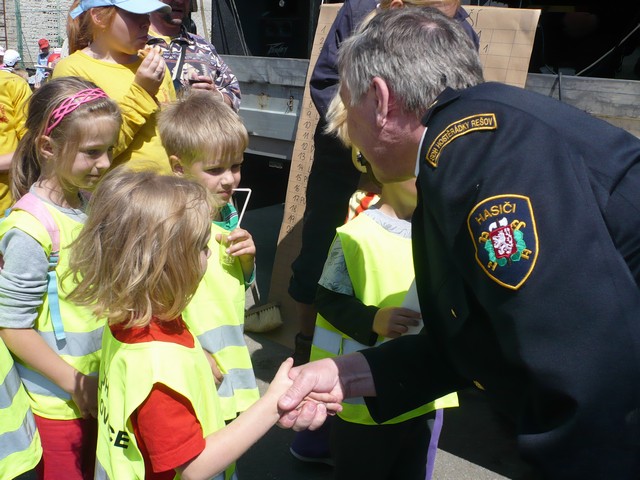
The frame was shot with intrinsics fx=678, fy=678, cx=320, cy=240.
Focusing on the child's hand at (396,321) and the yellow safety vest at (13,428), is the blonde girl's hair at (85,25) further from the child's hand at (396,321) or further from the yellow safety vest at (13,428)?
the child's hand at (396,321)

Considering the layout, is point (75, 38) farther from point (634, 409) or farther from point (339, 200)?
point (634, 409)

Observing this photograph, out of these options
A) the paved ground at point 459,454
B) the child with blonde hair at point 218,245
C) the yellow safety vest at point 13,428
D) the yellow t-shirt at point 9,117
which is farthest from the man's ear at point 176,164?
the paved ground at point 459,454

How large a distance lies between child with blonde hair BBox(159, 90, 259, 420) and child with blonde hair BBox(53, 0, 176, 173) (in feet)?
0.55

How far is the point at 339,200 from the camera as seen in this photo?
3385 mm

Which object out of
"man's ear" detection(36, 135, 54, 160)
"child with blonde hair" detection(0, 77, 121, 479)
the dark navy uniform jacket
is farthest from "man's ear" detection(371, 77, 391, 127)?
"man's ear" detection(36, 135, 54, 160)

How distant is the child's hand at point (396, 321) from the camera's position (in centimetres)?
197

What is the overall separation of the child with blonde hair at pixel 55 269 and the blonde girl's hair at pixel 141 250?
0.38 metres

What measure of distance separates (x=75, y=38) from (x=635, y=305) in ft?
8.85

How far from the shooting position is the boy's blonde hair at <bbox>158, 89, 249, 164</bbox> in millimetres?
2391

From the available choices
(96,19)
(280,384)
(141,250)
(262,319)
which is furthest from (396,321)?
(262,319)

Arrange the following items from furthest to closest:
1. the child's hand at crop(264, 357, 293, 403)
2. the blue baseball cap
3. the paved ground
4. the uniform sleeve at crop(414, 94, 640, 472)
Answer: the paved ground, the blue baseball cap, the child's hand at crop(264, 357, 293, 403), the uniform sleeve at crop(414, 94, 640, 472)

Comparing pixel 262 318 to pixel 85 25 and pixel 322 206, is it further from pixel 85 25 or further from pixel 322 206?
pixel 85 25

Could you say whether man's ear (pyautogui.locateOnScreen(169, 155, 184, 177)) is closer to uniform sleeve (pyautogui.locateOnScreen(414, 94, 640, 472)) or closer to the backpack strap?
the backpack strap

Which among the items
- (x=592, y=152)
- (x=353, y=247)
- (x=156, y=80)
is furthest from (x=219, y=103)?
(x=592, y=152)
